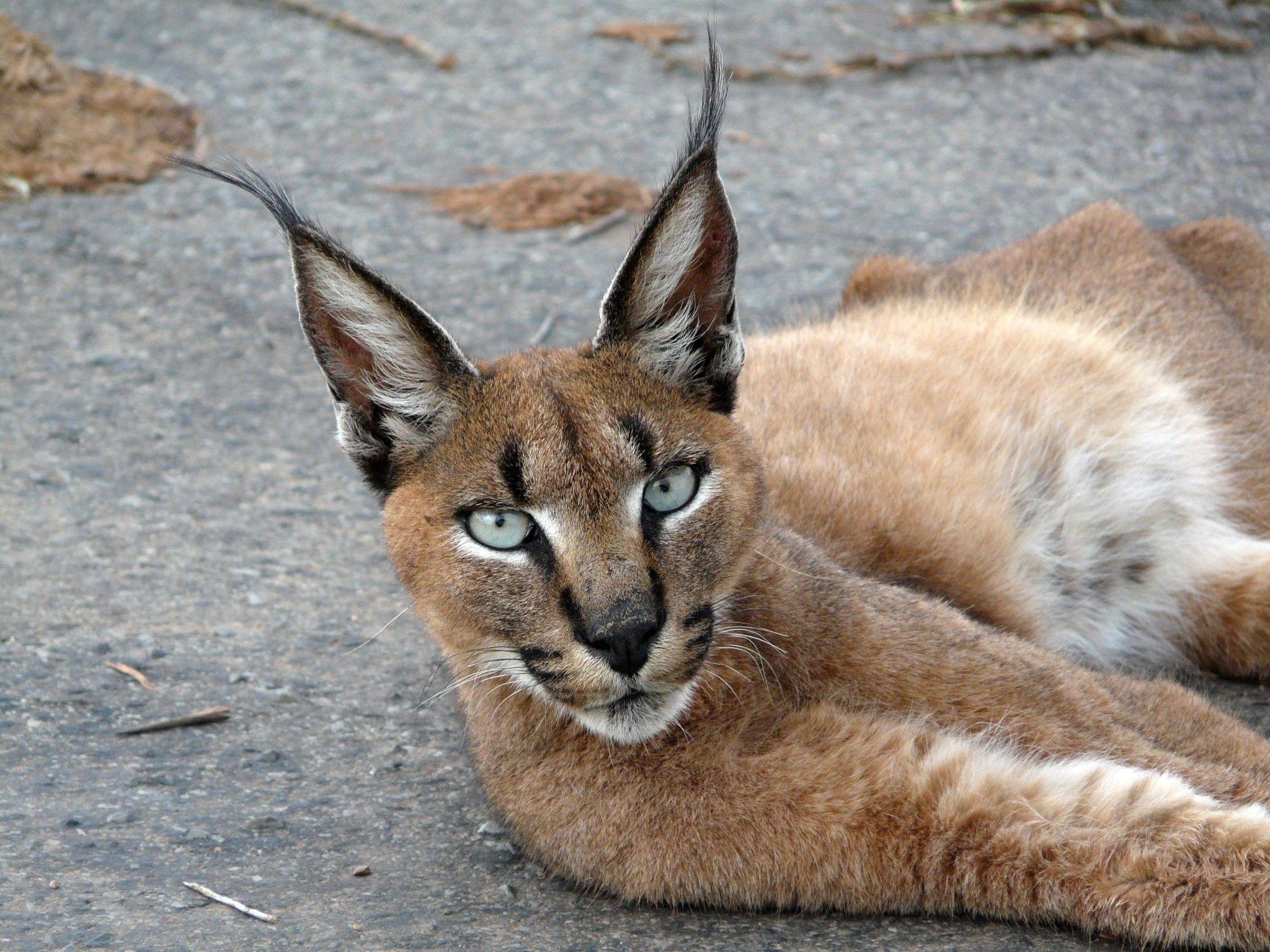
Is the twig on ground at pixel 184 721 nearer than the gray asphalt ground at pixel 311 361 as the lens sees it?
No

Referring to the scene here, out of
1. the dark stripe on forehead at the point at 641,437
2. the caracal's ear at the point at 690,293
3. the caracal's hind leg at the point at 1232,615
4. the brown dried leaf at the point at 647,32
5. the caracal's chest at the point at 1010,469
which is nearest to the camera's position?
the dark stripe on forehead at the point at 641,437

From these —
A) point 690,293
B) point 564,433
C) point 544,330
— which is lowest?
point 544,330

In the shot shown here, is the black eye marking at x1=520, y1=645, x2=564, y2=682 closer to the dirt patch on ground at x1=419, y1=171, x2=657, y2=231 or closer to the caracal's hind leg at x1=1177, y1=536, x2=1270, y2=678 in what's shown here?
the caracal's hind leg at x1=1177, y1=536, x2=1270, y2=678

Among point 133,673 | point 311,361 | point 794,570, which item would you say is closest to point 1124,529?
point 794,570

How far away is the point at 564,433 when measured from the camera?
340 cm

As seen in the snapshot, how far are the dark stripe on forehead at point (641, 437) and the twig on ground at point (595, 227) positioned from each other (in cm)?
426

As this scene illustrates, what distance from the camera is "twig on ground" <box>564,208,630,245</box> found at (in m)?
7.61

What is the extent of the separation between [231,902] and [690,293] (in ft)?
6.14

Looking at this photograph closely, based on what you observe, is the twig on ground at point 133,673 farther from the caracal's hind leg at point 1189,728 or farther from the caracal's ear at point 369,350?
the caracal's hind leg at point 1189,728

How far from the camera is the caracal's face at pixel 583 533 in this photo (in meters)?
3.25

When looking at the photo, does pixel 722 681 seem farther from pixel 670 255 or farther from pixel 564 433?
pixel 670 255

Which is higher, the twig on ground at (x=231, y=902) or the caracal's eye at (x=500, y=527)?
the caracal's eye at (x=500, y=527)

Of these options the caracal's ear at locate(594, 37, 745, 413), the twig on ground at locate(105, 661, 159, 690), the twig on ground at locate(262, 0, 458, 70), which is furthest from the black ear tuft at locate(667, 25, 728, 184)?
the twig on ground at locate(262, 0, 458, 70)

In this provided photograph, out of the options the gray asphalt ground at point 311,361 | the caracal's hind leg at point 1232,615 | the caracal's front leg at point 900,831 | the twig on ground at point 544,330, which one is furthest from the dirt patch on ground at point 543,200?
the caracal's front leg at point 900,831
